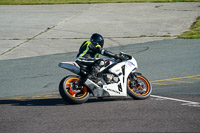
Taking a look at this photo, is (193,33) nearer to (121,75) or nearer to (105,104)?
(121,75)

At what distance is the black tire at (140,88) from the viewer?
37.8 feet

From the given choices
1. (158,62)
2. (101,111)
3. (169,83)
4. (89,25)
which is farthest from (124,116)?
(89,25)

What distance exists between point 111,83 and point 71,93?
1124mm

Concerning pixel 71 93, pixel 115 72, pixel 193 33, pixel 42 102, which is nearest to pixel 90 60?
pixel 115 72

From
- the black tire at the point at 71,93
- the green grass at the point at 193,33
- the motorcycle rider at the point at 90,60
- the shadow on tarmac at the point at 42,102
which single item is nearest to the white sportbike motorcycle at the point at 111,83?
the black tire at the point at 71,93

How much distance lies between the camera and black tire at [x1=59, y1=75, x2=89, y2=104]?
35.9 ft

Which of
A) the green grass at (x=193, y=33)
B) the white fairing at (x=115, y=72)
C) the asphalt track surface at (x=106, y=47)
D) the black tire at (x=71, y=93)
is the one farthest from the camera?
the green grass at (x=193, y=33)

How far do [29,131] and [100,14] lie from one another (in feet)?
77.2

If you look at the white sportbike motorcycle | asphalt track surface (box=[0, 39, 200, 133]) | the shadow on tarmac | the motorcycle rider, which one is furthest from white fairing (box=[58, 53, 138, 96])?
the shadow on tarmac

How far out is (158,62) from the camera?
55.4 feet

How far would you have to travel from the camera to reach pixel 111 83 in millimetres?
11516

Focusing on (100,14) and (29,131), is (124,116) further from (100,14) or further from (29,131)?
(100,14)

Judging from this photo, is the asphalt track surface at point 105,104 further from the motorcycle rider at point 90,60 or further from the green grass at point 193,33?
the green grass at point 193,33

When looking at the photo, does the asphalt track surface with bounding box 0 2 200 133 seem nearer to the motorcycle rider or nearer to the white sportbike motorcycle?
the white sportbike motorcycle
